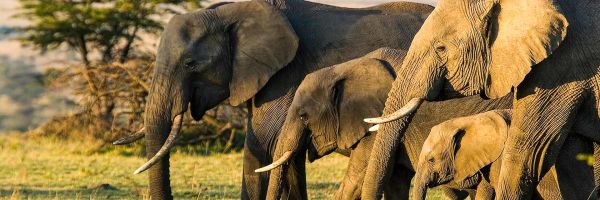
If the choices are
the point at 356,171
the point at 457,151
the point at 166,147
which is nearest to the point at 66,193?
the point at 166,147

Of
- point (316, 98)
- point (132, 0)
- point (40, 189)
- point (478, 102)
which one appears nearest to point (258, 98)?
point (316, 98)

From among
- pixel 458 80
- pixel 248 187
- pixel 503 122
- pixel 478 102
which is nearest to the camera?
pixel 458 80

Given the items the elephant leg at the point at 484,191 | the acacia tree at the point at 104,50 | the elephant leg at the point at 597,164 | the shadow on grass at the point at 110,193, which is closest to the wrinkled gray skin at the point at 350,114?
the elephant leg at the point at 484,191

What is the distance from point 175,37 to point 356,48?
126 cm

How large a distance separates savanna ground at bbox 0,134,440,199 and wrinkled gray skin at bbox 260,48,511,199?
8.55 feet

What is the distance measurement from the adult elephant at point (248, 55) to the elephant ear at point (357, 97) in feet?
3.71

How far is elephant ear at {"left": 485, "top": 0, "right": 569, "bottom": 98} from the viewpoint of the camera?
7.29 metres

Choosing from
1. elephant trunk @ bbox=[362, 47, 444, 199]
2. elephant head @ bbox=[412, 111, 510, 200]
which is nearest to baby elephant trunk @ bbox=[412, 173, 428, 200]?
elephant head @ bbox=[412, 111, 510, 200]

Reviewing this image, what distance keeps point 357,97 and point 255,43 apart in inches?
67.8

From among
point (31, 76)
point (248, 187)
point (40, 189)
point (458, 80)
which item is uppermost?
point (458, 80)

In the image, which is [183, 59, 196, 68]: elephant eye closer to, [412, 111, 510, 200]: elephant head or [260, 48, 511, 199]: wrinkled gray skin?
[260, 48, 511, 199]: wrinkled gray skin

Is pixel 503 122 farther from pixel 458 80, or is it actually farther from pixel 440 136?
pixel 458 80

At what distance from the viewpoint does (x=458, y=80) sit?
7508 mm

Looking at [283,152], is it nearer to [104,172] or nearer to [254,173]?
[254,173]
